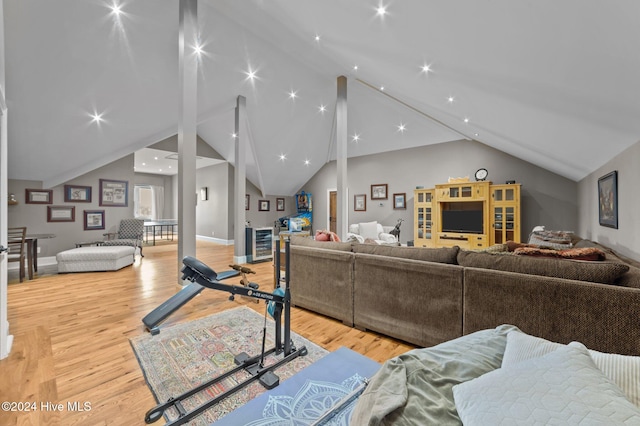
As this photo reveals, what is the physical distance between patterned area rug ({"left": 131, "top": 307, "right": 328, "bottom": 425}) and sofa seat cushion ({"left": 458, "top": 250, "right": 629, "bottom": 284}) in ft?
4.57

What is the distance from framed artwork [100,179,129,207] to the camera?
6082 millimetres

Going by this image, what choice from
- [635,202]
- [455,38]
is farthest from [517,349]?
[635,202]

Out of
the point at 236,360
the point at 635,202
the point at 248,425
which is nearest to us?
the point at 248,425

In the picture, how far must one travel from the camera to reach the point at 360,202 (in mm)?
8312

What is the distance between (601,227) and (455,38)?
339 centimetres

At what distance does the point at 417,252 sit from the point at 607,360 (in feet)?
4.79

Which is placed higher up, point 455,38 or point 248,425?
point 455,38

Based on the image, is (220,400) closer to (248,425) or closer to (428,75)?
(248,425)

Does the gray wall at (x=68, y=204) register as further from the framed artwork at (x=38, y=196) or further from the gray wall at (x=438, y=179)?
the gray wall at (x=438, y=179)

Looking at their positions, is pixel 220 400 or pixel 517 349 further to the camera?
pixel 220 400

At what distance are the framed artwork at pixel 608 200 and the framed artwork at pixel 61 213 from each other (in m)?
8.97

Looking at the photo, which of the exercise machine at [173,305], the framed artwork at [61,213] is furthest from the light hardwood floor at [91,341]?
the framed artwork at [61,213]

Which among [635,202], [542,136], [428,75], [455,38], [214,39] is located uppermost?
[214,39]

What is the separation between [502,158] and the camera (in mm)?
5934
